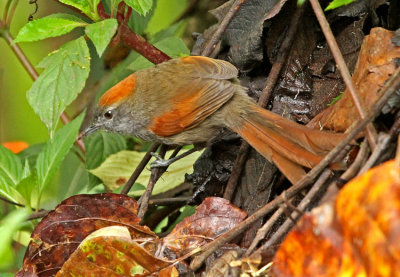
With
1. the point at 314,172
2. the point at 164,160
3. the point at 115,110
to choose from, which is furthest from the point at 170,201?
the point at 314,172

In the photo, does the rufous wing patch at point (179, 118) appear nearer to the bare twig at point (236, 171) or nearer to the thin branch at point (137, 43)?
the thin branch at point (137, 43)

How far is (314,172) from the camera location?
79.7 inches

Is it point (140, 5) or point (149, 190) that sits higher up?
point (140, 5)

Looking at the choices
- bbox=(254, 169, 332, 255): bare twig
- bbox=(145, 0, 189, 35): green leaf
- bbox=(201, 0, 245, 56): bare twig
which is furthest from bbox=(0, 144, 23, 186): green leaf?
bbox=(254, 169, 332, 255): bare twig

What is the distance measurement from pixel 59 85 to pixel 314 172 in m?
1.27

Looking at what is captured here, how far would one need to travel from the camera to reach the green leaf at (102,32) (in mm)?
2514

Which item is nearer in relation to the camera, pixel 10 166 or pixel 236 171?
pixel 236 171

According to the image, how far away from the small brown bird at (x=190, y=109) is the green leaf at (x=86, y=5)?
0.61 metres

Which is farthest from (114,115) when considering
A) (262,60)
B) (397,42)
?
(397,42)

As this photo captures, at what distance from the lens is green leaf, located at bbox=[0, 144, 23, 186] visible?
3170 mm

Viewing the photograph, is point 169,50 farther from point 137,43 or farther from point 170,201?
point 170,201

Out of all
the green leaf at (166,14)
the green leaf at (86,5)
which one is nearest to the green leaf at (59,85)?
the green leaf at (86,5)

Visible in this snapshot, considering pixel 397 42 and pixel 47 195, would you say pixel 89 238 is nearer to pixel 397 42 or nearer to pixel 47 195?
pixel 397 42

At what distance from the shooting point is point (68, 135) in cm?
308
